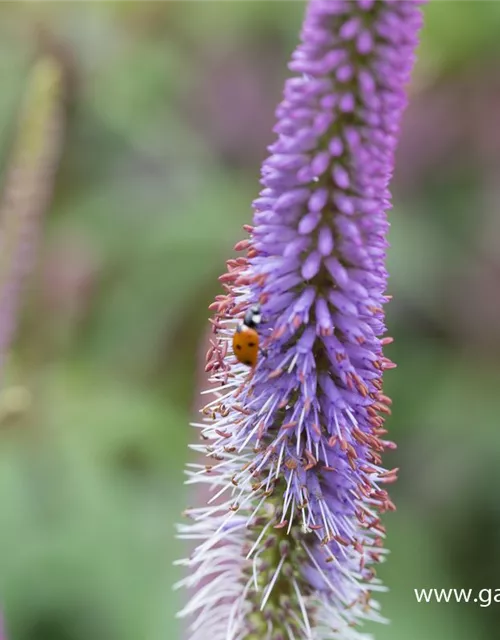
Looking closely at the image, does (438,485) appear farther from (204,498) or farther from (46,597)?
(204,498)

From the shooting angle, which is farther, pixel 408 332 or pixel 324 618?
pixel 408 332

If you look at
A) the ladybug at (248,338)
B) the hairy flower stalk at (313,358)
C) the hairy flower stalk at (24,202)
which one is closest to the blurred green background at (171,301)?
the hairy flower stalk at (24,202)

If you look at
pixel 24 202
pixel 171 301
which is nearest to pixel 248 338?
pixel 24 202

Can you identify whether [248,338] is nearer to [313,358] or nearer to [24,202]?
[313,358]

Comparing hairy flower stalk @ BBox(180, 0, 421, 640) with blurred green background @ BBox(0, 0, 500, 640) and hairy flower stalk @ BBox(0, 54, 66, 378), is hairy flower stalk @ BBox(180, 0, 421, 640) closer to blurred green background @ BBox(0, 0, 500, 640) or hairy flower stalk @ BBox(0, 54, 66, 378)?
hairy flower stalk @ BBox(0, 54, 66, 378)

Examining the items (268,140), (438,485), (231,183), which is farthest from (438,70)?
(438,485)
